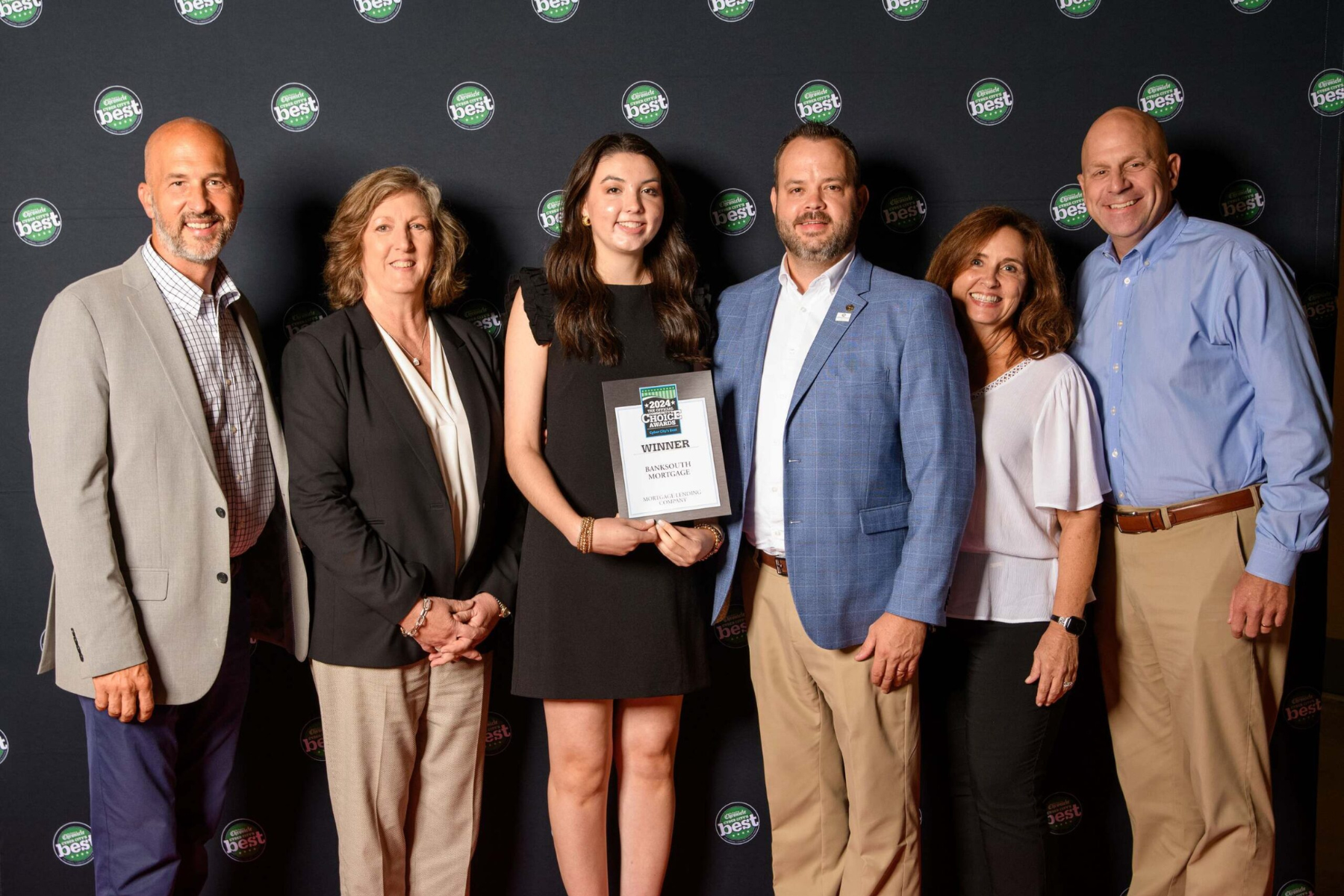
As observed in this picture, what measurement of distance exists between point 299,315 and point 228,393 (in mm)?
518

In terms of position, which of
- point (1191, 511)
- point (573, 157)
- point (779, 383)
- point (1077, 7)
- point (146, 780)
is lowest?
point (146, 780)

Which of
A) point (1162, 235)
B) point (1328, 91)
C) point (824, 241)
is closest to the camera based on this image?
point (824, 241)

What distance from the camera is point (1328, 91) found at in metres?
2.66

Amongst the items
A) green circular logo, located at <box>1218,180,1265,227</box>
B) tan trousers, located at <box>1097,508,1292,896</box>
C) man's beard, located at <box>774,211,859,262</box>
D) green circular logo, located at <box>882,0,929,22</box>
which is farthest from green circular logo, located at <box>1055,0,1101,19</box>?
tan trousers, located at <box>1097,508,1292,896</box>

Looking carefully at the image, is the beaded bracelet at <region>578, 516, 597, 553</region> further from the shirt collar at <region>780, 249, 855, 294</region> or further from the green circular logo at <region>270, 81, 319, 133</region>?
the green circular logo at <region>270, 81, 319, 133</region>

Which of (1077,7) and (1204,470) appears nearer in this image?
(1204,470)

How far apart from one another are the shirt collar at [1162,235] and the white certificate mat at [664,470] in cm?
126

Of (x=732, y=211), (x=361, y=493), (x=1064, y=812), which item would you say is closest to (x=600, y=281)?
(x=732, y=211)

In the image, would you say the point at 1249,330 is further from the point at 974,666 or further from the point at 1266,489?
the point at 974,666

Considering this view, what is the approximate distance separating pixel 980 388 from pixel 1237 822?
1.27 meters

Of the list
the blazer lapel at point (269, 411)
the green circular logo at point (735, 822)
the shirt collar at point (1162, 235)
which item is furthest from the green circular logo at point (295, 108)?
the green circular logo at point (735, 822)

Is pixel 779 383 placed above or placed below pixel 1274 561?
above

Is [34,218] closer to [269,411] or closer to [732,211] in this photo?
[269,411]

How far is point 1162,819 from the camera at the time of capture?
241 centimetres
